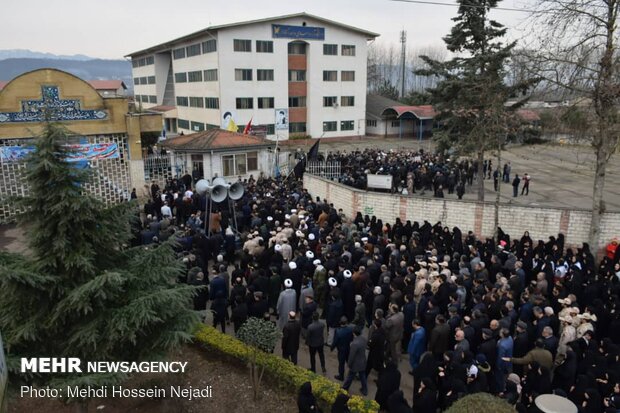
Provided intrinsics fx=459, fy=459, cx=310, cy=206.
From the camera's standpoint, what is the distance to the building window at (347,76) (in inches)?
1795

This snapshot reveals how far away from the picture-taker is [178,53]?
158 feet

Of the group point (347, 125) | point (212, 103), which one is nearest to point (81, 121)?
point (212, 103)

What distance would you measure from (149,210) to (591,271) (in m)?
13.1

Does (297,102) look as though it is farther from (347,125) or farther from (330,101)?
(347,125)

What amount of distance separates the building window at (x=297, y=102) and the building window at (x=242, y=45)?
6205 mm

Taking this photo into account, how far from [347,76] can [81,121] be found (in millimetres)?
31830

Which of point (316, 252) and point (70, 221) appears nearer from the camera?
point (70, 221)

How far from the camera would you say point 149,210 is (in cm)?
1569

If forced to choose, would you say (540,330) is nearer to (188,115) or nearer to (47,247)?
(47,247)

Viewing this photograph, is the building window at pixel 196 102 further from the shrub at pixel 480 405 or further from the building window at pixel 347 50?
the shrub at pixel 480 405

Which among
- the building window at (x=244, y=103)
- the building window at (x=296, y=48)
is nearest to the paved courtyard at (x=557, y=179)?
the building window at (x=244, y=103)

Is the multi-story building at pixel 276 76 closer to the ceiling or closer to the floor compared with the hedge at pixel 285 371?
closer to the ceiling

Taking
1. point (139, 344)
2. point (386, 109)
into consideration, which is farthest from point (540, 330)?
point (386, 109)

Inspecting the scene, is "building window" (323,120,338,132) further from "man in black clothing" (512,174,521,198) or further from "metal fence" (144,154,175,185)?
"man in black clothing" (512,174,521,198)
